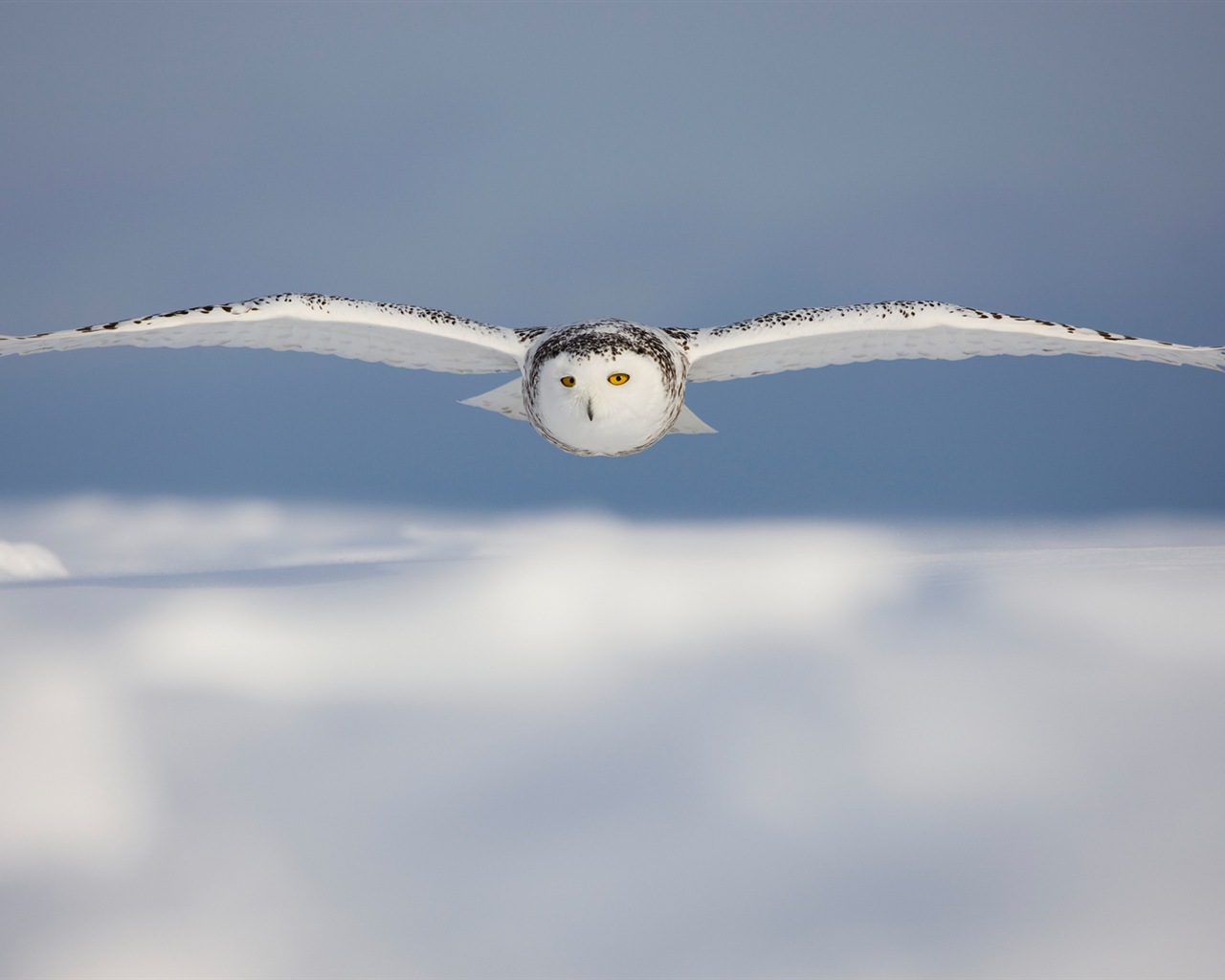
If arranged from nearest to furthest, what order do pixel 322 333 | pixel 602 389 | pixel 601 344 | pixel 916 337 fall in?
pixel 601 344 < pixel 602 389 < pixel 322 333 < pixel 916 337

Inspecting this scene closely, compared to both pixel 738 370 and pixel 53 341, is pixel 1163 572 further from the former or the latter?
pixel 53 341

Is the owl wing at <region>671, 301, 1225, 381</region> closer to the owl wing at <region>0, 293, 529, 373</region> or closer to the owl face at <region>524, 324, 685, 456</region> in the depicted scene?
the owl face at <region>524, 324, 685, 456</region>

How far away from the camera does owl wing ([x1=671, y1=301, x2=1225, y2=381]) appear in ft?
29.9

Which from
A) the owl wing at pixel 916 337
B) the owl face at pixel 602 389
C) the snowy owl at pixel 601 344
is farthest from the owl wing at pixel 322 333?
the owl wing at pixel 916 337

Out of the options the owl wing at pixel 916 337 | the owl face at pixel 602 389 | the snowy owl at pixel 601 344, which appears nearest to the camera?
the owl face at pixel 602 389

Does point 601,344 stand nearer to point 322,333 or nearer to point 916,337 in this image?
point 322,333

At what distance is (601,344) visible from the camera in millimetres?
8375

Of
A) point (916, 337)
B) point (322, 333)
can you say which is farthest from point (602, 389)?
point (916, 337)

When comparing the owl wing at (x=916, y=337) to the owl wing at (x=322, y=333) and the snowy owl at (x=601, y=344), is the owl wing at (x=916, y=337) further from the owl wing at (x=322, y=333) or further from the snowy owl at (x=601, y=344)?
the owl wing at (x=322, y=333)

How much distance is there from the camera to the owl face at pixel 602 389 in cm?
838

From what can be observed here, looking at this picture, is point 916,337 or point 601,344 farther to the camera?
point 916,337

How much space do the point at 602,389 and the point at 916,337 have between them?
3.61 meters

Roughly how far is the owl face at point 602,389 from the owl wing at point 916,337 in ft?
2.54


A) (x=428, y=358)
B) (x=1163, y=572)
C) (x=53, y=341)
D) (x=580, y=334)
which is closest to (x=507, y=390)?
(x=428, y=358)
